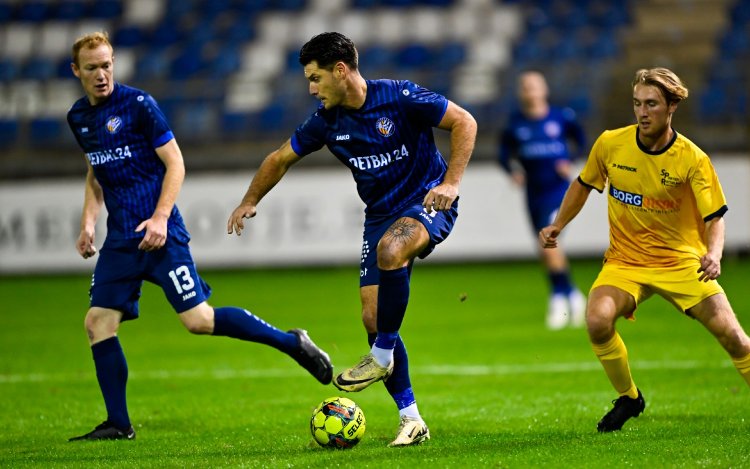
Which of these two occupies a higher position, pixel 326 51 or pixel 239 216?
pixel 326 51

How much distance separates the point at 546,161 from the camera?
1242 centimetres

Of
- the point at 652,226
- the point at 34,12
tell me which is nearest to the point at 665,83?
the point at 652,226

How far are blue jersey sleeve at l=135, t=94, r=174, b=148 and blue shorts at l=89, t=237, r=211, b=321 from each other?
0.59 m

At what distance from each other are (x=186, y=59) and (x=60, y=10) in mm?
4236

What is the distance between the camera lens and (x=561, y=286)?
12.1 metres

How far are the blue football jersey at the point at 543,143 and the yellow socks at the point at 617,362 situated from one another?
5959 mm

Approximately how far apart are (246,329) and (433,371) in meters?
2.98

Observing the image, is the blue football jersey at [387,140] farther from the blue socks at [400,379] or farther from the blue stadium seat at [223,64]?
the blue stadium seat at [223,64]

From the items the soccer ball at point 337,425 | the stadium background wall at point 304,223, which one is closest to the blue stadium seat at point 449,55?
the stadium background wall at point 304,223

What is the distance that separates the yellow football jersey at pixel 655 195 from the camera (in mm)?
6137

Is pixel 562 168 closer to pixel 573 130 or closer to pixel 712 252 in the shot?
pixel 573 130

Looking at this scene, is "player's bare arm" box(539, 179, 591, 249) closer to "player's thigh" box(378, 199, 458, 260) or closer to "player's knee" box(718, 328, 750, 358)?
"player's thigh" box(378, 199, 458, 260)

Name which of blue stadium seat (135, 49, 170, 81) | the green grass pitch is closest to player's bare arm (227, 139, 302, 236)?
the green grass pitch

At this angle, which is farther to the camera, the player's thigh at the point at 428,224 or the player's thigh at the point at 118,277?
the player's thigh at the point at 118,277
